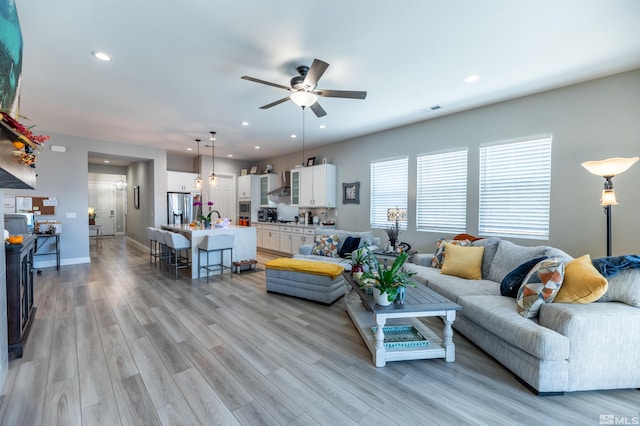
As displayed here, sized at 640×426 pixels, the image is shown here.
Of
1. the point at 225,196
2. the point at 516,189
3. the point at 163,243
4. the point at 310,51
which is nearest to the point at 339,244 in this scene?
the point at 516,189

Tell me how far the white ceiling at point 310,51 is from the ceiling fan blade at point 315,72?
0.29 meters

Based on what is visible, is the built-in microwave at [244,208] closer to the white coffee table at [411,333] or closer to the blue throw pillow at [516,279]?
the white coffee table at [411,333]

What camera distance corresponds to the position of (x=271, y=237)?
7516 millimetres

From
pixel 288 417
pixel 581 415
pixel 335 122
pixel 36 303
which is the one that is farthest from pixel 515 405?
pixel 36 303

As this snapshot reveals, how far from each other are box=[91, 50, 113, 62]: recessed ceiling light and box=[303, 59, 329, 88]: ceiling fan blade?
2.04 metres

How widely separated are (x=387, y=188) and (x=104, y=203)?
11353 millimetres

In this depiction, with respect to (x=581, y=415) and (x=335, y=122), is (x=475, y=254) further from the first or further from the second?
(x=335, y=122)

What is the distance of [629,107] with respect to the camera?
3029mm

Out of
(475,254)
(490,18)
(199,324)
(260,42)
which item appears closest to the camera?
(490,18)

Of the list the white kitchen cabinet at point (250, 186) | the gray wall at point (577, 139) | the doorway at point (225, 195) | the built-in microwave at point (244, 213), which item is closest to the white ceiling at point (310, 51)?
the gray wall at point (577, 139)

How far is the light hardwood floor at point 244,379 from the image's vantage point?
170 cm

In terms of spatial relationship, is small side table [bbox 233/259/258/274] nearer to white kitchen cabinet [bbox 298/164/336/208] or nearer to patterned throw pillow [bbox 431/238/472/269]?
white kitchen cabinet [bbox 298/164/336/208]

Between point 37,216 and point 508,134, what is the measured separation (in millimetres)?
8847

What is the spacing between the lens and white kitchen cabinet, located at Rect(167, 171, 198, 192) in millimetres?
7457
